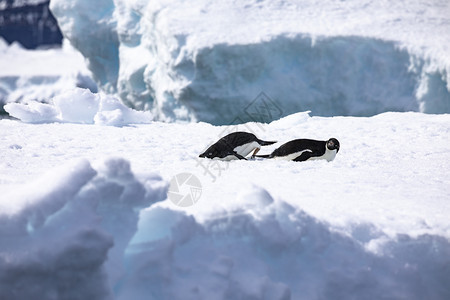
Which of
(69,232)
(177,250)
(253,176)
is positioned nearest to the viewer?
(69,232)

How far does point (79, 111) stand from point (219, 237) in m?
3.65

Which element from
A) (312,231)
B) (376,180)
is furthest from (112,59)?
(312,231)

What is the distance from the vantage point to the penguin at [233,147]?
332 cm

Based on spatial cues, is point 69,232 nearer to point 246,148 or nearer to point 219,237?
point 219,237

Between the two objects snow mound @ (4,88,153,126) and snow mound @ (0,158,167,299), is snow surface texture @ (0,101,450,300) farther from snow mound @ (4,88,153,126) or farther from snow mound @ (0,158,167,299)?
snow mound @ (4,88,153,126)

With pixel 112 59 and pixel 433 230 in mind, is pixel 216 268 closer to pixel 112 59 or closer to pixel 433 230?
pixel 433 230

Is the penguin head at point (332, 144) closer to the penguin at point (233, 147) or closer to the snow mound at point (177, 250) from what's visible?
the penguin at point (233, 147)

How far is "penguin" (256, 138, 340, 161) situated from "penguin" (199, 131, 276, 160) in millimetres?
→ 174

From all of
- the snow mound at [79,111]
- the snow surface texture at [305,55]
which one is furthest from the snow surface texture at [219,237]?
the snow surface texture at [305,55]

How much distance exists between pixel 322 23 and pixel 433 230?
5816 mm

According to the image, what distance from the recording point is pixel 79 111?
5.24 m

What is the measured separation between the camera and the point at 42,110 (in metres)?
5.01

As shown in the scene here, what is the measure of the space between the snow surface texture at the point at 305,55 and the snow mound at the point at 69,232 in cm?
570

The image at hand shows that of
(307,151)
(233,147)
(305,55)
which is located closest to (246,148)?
(233,147)
